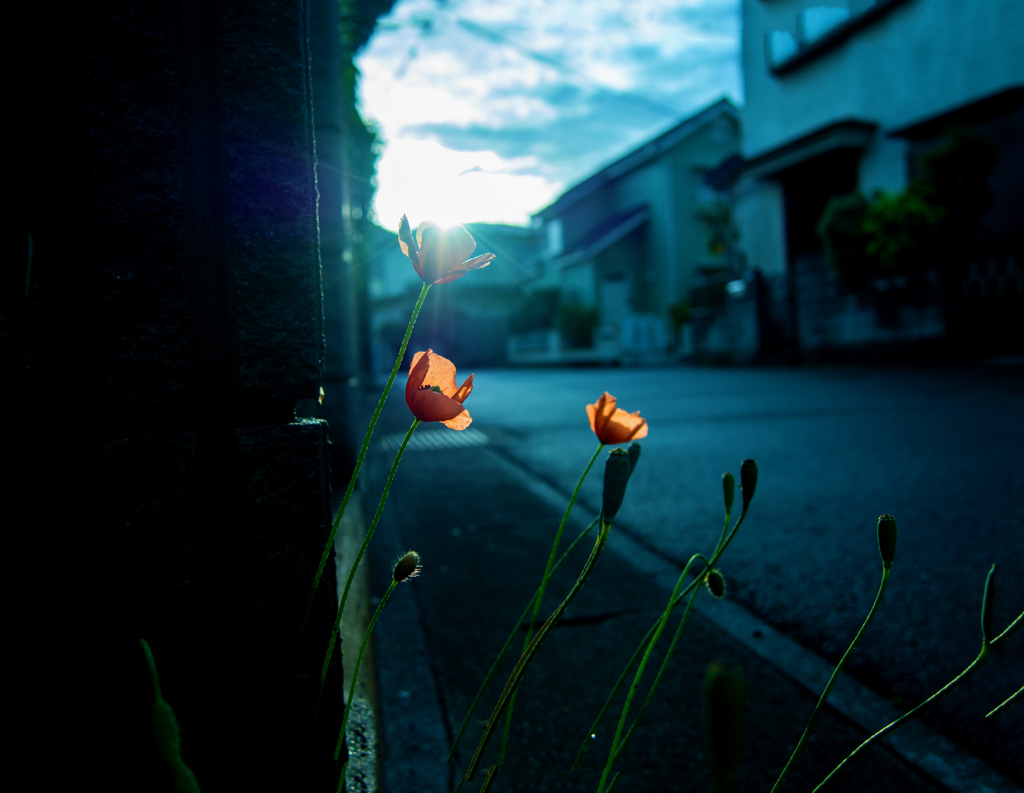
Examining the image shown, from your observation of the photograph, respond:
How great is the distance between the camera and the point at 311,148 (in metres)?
0.80

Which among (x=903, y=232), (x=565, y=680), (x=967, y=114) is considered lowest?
(x=565, y=680)

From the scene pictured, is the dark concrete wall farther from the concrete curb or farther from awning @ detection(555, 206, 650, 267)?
awning @ detection(555, 206, 650, 267)

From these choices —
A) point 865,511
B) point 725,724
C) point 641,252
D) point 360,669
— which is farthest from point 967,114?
point 641,252

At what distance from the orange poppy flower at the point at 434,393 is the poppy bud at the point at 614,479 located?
141 mm

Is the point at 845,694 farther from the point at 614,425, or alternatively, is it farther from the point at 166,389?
the point at 166,389

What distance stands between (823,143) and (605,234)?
36.6 feet

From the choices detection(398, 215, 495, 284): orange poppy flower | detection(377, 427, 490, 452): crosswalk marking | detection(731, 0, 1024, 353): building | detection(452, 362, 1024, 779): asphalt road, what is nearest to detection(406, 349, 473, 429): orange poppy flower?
detection(398, 215, 495, 284): orange poppy flower

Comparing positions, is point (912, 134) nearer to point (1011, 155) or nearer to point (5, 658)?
point (1011, 155)

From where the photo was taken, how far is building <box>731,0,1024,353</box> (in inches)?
358

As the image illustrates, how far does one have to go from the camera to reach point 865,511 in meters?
2.85

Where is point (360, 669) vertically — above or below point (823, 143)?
below

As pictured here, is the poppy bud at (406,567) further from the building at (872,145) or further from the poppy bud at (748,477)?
the building at (872,145)

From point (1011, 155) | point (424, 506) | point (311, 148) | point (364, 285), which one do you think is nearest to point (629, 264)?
point (364, 285)

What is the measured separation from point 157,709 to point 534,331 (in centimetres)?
2527
